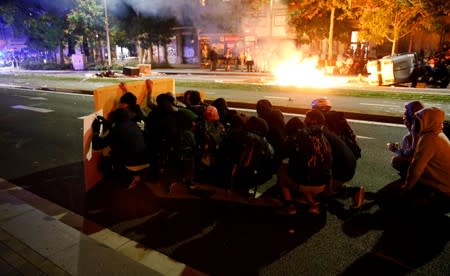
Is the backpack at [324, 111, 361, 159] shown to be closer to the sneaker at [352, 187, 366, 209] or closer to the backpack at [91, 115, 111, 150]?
the sneaker at [352, 187, 366, 209]

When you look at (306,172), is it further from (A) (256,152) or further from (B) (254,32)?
(B) (254,32)

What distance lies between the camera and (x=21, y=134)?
8023 mm

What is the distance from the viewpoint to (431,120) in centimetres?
352

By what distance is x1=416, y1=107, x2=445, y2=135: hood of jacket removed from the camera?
3.51 metres

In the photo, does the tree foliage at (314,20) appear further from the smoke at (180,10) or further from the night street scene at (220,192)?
the night street scene at (220,192)

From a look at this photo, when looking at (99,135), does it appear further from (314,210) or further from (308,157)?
(314,210)

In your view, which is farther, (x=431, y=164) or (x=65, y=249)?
(x=431, y=164)

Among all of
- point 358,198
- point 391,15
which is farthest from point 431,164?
point 391,15

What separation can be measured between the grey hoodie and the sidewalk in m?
2.49

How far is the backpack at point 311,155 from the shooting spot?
3541mm

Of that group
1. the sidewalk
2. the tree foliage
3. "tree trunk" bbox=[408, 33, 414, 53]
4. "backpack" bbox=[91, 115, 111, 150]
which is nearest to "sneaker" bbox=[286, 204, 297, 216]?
the sidewalk

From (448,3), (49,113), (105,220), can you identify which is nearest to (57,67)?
(49,113)

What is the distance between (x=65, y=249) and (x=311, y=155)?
249 cm

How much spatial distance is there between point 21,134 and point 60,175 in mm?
3464
